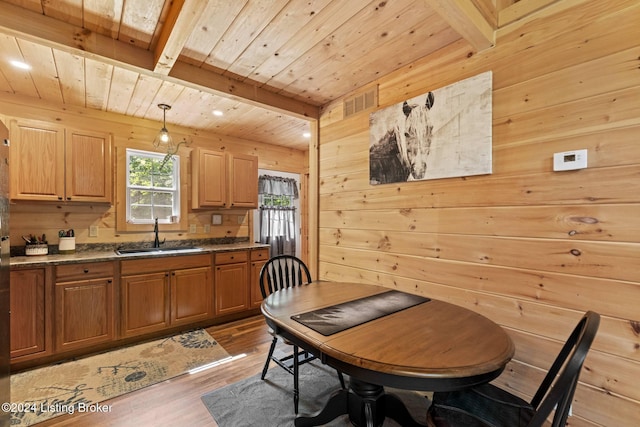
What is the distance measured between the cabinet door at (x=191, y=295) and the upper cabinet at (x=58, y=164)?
45.2 inches

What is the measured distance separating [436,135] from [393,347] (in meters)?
1.50

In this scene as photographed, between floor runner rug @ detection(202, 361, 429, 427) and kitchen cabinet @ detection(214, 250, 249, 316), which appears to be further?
kitchen cabinet @ detection(214, 250, 249, 316)

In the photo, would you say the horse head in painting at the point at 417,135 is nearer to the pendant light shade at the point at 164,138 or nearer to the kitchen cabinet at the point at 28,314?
the pendant light shade at the point at 164,138

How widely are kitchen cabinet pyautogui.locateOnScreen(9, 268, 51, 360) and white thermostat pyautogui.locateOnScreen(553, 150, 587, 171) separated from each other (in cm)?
381

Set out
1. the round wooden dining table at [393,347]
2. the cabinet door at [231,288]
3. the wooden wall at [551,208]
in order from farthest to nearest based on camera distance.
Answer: the cabinet door at [231,288] < the wooden wall at [551,208] < the round wooden dining table at [393,347]

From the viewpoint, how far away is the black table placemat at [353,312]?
4.50ft

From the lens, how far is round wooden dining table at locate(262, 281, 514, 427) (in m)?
1.02

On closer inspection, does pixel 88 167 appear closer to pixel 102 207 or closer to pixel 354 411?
pixel 102 207

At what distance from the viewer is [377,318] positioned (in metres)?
1.47

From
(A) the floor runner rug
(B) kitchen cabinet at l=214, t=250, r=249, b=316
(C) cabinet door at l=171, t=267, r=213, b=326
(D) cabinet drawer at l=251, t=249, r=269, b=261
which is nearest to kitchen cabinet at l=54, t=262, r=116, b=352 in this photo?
(C) cabinet door at l=171, t=267, r=213, b=326

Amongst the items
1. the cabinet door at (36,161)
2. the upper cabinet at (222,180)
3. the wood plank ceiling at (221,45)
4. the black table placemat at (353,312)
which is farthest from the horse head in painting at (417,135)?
the cabinet door at (36,161)

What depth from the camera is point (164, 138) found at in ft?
10.0

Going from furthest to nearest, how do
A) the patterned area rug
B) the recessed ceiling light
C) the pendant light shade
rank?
1. the pendant light shade
2. the recessed ceiling light
3. the patterned area rug

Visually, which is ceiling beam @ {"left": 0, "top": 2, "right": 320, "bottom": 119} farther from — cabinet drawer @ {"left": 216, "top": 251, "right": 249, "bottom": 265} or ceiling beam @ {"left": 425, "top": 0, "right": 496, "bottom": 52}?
cabinet drawer @ {"left": 216, "top": 251, "right": 249, "bottom": 265}
